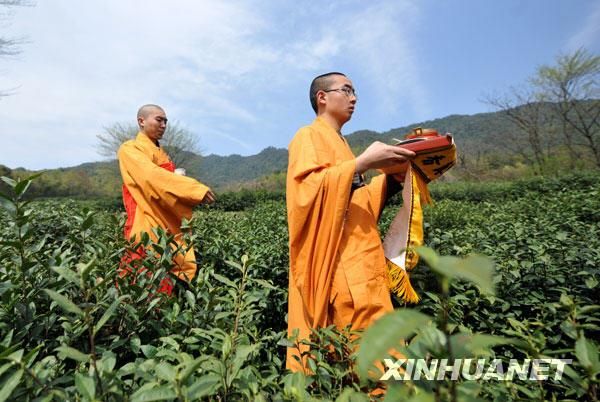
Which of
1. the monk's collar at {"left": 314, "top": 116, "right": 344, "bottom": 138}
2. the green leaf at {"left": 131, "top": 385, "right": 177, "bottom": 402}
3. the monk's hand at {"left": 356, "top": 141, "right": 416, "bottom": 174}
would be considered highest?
the monk's collar at {"left": 314, "top": 116, "right": 344, "bottom": 138}

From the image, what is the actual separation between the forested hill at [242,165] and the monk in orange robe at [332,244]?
610 cm

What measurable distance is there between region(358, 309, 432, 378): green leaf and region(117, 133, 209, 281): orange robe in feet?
7.48

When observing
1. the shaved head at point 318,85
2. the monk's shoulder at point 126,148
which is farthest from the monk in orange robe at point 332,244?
the monk's shoulder at point 126,148

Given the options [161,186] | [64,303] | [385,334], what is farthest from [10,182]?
[161,186]

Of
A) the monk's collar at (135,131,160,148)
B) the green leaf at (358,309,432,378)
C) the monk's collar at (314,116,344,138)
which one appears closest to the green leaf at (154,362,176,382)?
the green leaf at (358,309,432,378)

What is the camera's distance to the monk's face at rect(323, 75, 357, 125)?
2207 millimetres

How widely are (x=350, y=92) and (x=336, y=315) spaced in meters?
1.38

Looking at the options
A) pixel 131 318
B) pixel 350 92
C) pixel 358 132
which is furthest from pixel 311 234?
pixel 358 132

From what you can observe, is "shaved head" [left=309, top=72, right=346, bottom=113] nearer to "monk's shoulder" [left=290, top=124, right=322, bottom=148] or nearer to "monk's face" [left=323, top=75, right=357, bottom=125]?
"monk's face" [left=323, top=75, right=357, bottom=125]

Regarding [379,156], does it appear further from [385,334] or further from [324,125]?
[385,334]

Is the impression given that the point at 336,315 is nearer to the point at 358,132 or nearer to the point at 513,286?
the point at 513,286

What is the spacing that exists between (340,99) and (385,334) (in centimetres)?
199

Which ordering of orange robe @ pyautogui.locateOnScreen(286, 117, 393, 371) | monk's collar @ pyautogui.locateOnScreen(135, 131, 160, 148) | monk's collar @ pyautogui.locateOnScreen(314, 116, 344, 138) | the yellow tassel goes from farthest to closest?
monk's collar @ pyautogui.locateOnScreen(135, 131, 160, 148) → monk's collar @ pyautogui.locateOnScreen(314, 116, 344, 138) → the yellow tassel → orange robe @ pyautogui.locateOnScreen(286, 117, 393, 371)

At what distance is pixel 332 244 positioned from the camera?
173cm
